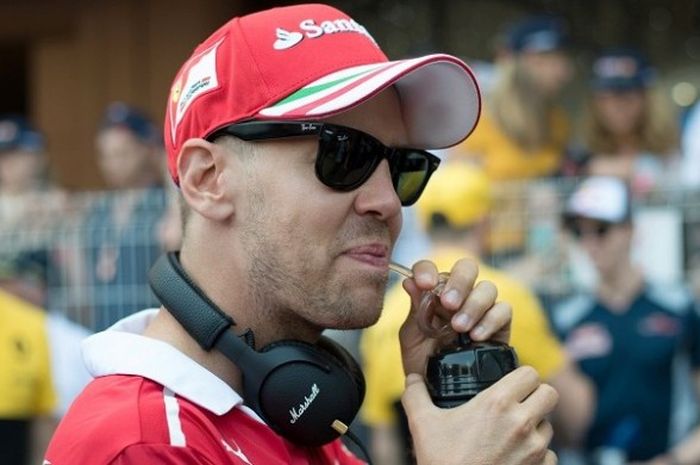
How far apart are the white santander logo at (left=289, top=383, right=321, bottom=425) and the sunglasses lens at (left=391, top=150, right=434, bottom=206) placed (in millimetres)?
455

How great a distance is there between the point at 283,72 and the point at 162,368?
21.9 inches

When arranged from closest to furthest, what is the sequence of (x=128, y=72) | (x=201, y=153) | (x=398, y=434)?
1. (x=201, y=153)
2. (x=398, y=434)
3. (x=128, y=72)

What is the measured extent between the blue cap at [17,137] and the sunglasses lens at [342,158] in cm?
610

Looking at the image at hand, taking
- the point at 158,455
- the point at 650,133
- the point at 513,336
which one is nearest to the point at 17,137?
the point at 650,133

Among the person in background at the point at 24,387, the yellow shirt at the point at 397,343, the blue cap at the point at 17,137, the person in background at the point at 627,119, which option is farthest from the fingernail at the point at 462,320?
the blue cap at the point at 17,137

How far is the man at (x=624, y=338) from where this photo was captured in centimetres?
538

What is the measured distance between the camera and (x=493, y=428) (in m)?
2.08

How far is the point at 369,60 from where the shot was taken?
7.65 ft

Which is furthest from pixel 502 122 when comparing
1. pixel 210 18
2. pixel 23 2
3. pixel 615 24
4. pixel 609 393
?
pixel 23 2

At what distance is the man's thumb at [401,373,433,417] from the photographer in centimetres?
218

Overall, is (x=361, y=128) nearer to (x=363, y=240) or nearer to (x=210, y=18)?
(x=363, y=240)

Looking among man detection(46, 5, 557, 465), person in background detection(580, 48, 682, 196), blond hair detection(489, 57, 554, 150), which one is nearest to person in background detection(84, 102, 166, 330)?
blond hair detection(489, 57, 554, 150)

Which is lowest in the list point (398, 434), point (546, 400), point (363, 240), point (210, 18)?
point (398, 434)

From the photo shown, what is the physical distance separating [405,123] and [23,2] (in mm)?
9137
